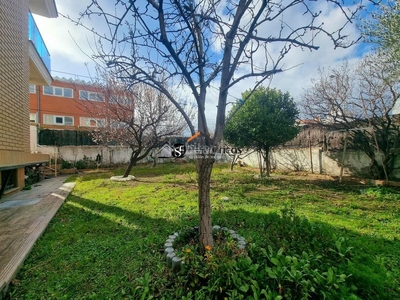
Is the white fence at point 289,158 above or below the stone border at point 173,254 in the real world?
above

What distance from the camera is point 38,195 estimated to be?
604 centimetres

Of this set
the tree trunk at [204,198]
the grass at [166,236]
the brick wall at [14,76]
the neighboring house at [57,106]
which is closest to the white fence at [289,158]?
the grass at [166,236]

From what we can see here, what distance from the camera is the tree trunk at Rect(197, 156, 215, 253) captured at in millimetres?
2301

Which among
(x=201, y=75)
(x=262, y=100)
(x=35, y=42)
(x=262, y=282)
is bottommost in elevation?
(x=262, y=282)

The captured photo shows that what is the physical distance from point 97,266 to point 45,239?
1462mm

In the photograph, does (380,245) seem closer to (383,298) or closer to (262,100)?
(383,298)

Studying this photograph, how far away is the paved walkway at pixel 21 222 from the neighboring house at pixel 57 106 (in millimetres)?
11189

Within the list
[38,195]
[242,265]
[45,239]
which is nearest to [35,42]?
[38,195]

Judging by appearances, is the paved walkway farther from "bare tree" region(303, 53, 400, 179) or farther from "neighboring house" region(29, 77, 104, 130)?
"neighboring house" region(29, 77, 104, 130)

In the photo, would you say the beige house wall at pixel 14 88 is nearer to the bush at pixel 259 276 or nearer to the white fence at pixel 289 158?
the bush at pixel 259 276

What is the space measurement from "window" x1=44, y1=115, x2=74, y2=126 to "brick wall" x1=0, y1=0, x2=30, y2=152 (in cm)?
1199

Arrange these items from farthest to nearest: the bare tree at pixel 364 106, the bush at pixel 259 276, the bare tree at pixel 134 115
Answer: the bare tree at pixel 134 115 < the bare tree at pixel 364 106 < the bush at pixel 259 276

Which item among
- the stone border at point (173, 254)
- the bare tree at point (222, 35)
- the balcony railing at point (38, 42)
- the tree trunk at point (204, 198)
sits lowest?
the stone border at point (173, 254)

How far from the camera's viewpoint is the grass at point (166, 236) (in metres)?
1.94
